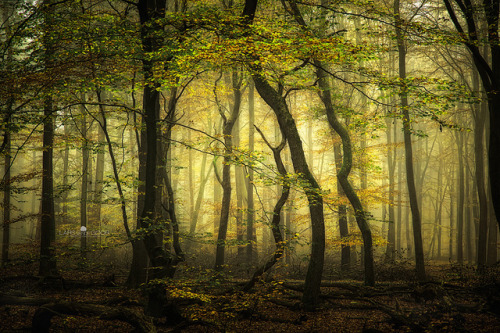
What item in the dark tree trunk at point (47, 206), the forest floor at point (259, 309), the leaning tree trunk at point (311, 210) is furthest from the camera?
the dark tree trunk at point (47, 206)

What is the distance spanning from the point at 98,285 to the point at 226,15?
30.1 feet

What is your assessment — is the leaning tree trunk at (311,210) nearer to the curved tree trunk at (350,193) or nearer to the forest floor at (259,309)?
the forest floor at (259,309)

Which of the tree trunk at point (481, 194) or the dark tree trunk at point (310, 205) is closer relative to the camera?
the dark tree trunk at point (310, 205)

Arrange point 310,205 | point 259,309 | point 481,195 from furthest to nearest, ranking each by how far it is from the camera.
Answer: point 481,195
point 259,309
point 310,205

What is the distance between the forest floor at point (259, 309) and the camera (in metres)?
6.14

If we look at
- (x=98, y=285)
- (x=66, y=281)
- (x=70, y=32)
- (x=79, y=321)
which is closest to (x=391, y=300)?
(x=79, y=321)

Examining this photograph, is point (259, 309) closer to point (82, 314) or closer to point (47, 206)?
point (82, 314)

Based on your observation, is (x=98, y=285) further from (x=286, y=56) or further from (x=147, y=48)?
(x=286, y=56)

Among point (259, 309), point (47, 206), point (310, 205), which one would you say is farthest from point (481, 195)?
point (47, 206)

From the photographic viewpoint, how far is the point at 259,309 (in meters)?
8.23

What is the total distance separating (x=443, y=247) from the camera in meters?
32.9

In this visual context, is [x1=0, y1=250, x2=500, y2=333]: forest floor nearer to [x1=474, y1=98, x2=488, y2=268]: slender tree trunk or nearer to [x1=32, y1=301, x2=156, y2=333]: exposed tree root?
[x1=32, y1=301, x2=156, y2=333]: exposed tree root

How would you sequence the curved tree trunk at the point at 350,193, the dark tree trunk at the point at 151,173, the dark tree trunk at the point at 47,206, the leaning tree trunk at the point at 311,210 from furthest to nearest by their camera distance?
the dark tree trunk at the point at 47,206
the curved tree trunk at the point at 350,193
the leaning tree trunk at the point at 311,210
the dark tree trunk at the point at 151,173

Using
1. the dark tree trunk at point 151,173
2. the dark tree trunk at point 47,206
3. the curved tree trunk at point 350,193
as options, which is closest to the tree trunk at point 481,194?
the curved tree trunk at point 350,193
